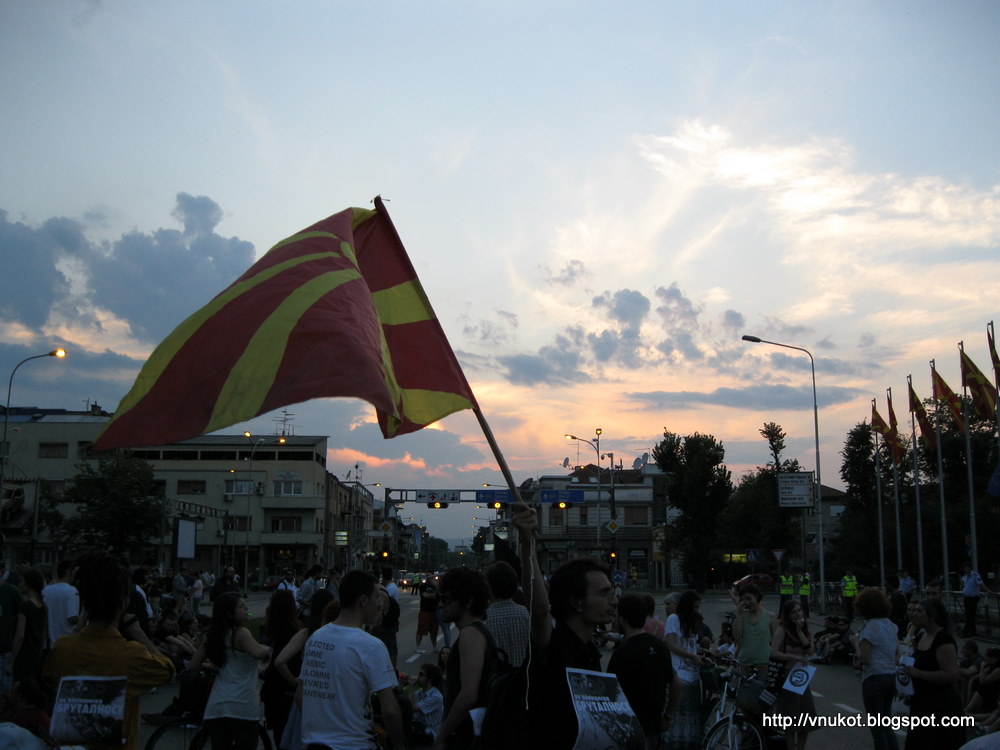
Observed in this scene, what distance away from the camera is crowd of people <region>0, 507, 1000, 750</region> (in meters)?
3.81

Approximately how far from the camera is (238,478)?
80.0 m

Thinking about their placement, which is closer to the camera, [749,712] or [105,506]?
[749,712]

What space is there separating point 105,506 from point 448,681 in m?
47.9

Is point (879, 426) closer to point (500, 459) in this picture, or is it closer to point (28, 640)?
point (28, 640)

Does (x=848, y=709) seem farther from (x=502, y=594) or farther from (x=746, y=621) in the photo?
(x=502, y=594)

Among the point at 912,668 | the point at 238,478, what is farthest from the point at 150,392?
the point at 238,478

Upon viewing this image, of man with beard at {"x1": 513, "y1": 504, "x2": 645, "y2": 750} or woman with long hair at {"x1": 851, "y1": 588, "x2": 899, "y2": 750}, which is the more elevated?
man with beard at {"x1": 513, "y1": 504, "x2": 645, "y2": 750}

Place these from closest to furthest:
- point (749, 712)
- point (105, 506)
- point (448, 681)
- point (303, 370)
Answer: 1. point (303, 370)
2. point (448, 681)
3. point (749, 712)
4. point (105, 506)

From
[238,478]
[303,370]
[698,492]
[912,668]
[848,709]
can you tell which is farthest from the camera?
[238,478]

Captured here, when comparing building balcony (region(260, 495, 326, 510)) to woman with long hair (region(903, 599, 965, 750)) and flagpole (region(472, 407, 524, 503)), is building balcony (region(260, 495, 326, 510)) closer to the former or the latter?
woman with long hair (region(903, 599, 965, 750))

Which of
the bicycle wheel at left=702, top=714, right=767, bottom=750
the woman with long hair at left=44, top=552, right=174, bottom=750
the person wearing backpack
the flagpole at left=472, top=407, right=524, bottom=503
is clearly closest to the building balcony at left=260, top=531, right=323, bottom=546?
the bicycle wheel at left=702, top=714, right=767, bottom=750

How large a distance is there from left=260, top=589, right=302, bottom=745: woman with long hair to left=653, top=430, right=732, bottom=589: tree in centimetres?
6008

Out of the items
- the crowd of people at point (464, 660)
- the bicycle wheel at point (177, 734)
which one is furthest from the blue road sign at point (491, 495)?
the bicycle wheel at point (177, 734)

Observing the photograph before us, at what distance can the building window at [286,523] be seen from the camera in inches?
3174
